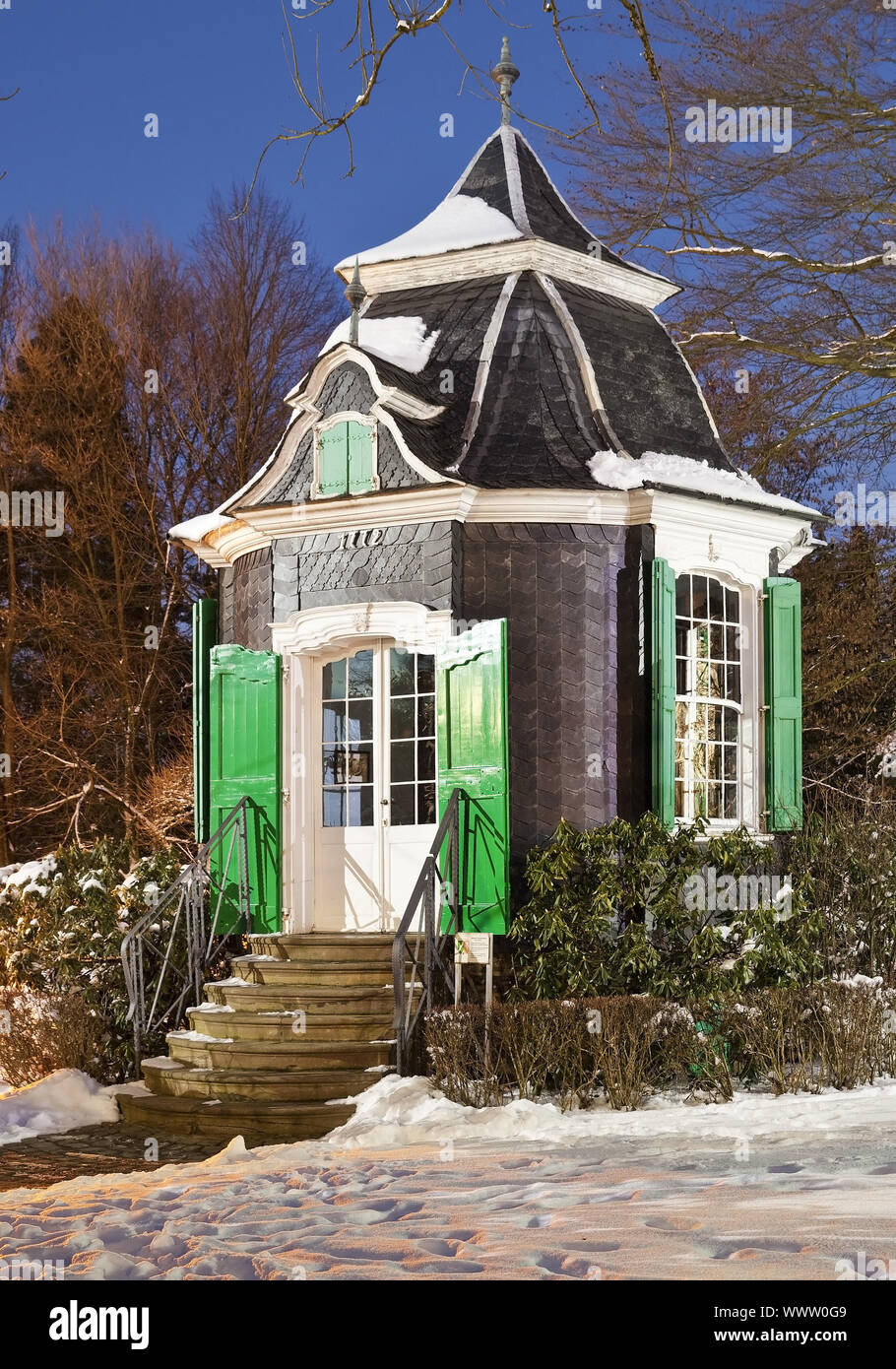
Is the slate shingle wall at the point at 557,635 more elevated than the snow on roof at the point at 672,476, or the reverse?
the snow on roof at the point at 672,476

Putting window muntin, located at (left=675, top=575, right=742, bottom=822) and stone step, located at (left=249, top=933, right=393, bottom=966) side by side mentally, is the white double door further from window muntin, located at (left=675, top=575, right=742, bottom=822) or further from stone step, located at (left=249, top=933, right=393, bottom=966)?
window muntin, located at (left=675, top=575, right=742, bottom=822)

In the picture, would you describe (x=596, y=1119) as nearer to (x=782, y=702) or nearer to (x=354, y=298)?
(x=782, y=702)

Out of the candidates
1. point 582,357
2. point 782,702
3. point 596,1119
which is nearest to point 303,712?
point 582,357

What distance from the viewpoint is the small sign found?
1074cm

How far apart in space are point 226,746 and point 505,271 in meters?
4.39

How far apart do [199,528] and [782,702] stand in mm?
4972

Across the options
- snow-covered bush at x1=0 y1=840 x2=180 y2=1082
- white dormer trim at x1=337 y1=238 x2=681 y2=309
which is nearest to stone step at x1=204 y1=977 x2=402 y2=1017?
snow-covered bush at x1=0 y1=840 x2=180 y2=1082

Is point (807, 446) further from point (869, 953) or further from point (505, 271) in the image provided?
point (869, 953)

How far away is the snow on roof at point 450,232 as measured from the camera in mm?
12586

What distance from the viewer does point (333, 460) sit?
11.7m

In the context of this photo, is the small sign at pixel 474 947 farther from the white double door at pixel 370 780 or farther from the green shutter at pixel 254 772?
the green shutter at pixel 254 772

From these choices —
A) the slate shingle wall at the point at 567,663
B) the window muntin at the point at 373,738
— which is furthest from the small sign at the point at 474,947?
the window muntin at the point at 373,738

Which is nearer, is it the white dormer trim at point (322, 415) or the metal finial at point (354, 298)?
the white dormer trim at point (322, 415)
